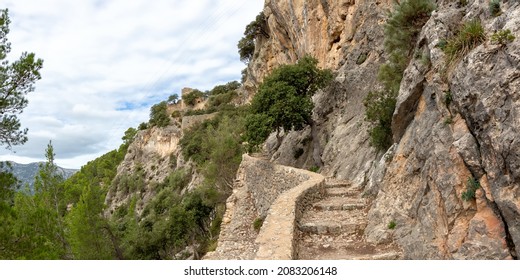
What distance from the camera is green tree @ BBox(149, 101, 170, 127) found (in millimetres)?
56656

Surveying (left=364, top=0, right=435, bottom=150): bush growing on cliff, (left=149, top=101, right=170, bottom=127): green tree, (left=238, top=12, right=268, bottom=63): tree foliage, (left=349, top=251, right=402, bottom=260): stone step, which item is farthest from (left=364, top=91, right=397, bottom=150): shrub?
(left=149, top=101, right=170, bottom=127): green tree

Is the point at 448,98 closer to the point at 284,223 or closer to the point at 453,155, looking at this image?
the point at 453,155

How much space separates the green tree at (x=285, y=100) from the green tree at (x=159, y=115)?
3952 cm

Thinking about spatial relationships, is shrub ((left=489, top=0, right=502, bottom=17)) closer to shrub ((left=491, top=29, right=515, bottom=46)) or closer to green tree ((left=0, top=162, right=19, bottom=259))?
shrub ((left=491, top=29, right=515, bottom=46))

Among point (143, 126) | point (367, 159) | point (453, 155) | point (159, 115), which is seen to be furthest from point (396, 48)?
point (143, 126)

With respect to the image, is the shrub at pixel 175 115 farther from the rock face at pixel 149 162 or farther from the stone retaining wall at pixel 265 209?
the stone retaining wall at pixel 265 209

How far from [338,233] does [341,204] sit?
72.0 inches

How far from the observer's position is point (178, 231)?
86.2 ft

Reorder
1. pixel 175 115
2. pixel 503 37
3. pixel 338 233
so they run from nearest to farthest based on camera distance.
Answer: pixel 503 37, pixel 338 233, pixel 175 115

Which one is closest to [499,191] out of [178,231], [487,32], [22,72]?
[487,32]

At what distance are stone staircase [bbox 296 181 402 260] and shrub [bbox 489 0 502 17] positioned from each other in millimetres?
5025

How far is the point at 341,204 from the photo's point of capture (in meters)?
10.4

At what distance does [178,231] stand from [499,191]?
79.6 feet
